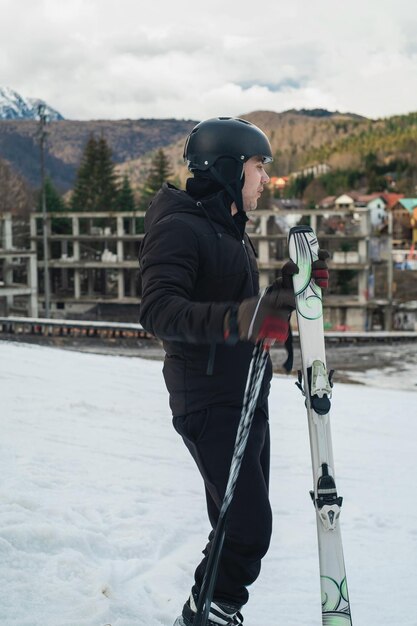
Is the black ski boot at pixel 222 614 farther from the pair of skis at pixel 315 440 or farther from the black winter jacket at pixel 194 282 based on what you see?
the black winter jacket at pixel 194 282

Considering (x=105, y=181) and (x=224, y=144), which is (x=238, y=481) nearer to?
(x=224, y=144)

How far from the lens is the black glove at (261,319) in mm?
2033

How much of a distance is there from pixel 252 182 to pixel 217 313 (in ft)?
2.10

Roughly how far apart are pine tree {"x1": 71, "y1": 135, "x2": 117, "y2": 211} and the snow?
60686mm

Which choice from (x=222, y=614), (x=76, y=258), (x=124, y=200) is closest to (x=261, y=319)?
(x=222, y=614)

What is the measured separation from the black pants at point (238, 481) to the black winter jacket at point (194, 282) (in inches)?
2.0

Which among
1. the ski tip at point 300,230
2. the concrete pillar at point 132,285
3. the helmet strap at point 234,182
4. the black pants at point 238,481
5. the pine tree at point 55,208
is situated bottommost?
the concrete pillar at point 132,285

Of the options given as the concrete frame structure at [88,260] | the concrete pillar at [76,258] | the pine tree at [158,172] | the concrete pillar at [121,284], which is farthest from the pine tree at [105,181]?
the concrete pillar at [121,284]

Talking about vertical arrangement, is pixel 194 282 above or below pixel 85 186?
below

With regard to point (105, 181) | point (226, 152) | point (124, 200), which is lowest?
point (226, 152)

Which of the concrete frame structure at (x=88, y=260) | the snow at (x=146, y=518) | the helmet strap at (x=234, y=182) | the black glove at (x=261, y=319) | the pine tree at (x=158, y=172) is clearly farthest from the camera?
the pine tree at (x=158, y=172)

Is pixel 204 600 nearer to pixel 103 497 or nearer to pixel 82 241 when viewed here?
pixel 103 497

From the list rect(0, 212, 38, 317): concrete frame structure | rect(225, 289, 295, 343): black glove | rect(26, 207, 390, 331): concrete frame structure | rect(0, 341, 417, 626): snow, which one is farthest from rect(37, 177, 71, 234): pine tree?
rect(225, 289, 295, 343): black glove

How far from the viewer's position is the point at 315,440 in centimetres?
223
